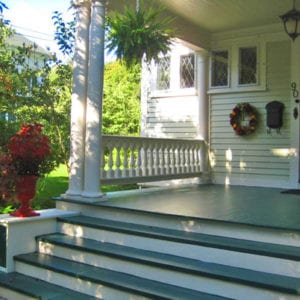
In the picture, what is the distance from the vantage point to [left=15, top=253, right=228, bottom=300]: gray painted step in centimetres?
305

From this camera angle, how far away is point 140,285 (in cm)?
325

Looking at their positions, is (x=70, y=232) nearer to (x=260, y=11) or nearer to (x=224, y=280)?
(x=224, y=280)

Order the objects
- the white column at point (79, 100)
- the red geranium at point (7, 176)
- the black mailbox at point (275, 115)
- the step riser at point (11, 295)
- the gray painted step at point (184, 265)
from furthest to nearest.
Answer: the black mailbox at point (275, 115) < the white column at point (79, 100) < the red geranium at point (7, 176) < the step riser at point (11, 295) < the gray painted step at point (184, 265)

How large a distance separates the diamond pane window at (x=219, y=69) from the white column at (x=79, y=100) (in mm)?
3419

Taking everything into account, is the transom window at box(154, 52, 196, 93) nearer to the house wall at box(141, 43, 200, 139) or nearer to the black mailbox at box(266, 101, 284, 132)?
the house wall at box(141, 43, 200, 139)

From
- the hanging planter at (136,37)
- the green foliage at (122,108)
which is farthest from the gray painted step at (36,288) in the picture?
the green foliage at (122,108)

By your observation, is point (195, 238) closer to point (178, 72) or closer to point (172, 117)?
point (172, 117)

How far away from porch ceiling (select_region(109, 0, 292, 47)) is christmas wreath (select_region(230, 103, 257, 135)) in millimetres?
1410

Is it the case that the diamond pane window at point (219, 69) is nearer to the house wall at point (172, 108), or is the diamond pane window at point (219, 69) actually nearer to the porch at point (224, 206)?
the house wall at point (172, 108)

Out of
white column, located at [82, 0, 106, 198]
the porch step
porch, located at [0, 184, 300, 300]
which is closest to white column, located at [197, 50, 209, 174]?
porch, located at [0, 184, 300, 300]

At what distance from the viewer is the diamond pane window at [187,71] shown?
827cm

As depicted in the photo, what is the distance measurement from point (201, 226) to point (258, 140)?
3989 millimetres

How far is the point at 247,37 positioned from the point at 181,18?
1.31 meters

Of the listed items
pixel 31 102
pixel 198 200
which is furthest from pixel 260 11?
pixel 31 102
